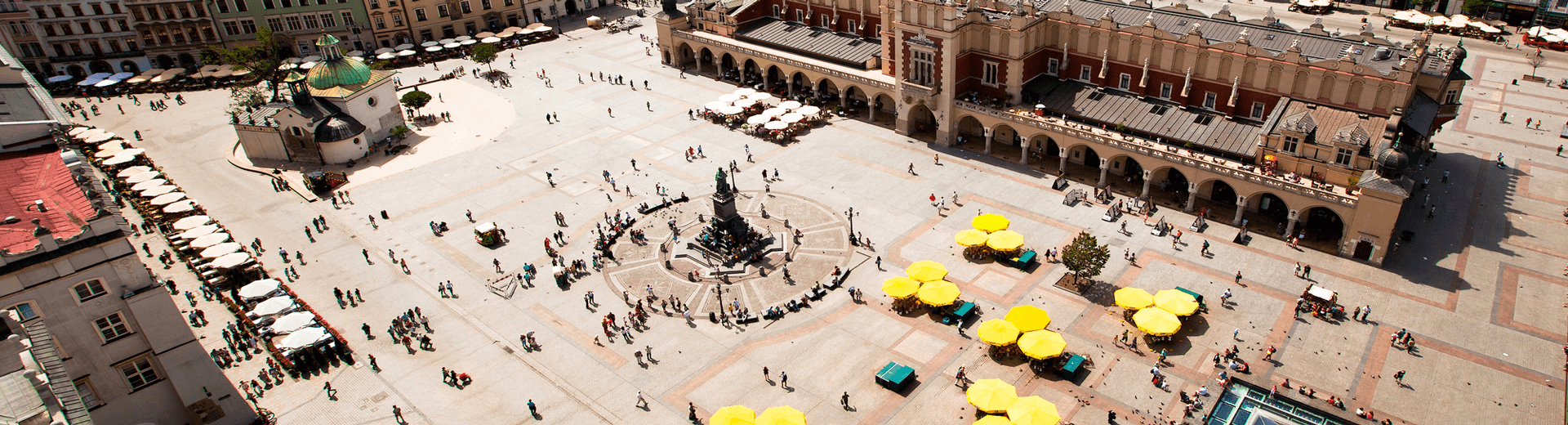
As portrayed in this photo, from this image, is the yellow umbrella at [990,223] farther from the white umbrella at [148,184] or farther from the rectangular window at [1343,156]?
the white umbrella at [148,184]

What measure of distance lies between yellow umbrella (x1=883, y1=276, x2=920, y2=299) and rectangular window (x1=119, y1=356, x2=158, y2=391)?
137ft

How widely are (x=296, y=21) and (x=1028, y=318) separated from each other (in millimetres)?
111799

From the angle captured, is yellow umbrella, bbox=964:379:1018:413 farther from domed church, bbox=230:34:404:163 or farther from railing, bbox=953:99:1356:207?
domed church, bbox=230:34:404:163

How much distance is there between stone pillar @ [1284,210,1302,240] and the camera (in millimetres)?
63375

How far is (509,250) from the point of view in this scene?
2707 inches

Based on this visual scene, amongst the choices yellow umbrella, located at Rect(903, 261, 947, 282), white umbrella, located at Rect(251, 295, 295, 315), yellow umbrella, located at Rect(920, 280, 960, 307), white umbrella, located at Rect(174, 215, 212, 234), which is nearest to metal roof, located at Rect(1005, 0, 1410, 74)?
yellow umbrella, located at Rect(903, 261, 947, 282)

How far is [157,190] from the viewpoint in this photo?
79.2 m

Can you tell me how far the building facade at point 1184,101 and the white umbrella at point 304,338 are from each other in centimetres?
5456

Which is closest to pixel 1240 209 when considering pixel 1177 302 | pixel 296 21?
pixel 1177 302

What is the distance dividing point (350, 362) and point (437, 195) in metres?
26.2

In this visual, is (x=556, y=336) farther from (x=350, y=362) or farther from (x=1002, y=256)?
(x=1002, y=256)

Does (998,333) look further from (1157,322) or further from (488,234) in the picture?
(488,234)

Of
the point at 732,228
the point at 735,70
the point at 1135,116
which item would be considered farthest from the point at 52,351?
the point at 735,70

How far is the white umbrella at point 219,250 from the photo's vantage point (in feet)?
219
